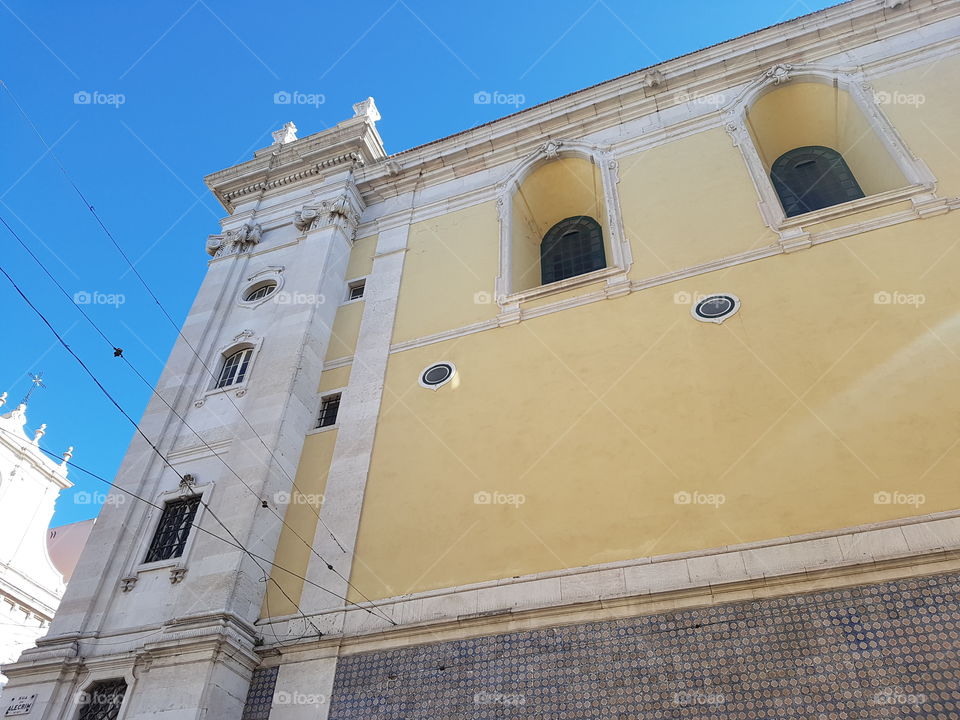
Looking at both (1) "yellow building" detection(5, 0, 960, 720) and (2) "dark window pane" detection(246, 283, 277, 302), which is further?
(2) "dark window pane" detection(246, 283, 277, 302)

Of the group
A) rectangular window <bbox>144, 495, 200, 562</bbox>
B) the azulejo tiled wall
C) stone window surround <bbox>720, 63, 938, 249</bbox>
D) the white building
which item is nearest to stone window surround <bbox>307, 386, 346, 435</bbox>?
rectangular window <bbox>144, 495, 200, 562</bbox>

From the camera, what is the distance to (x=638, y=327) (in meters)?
11.5

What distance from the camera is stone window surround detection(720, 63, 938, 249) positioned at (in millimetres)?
11250

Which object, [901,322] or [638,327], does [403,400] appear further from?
[901,322]

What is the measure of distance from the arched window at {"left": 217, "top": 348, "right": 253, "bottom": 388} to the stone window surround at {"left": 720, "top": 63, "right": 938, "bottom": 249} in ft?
29.8

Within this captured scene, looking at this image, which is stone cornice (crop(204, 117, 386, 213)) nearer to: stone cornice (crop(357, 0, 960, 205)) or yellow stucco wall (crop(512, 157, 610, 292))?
stone cornice (crop(357, 0, 960, 205))

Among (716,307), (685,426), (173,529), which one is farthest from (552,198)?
(173,529)

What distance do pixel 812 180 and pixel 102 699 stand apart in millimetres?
13552

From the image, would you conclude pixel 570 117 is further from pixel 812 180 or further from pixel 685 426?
pixel 685 426

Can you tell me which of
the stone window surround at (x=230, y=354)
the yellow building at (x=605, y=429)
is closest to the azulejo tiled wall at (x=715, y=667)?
the yellow building at (x=605, y=429)

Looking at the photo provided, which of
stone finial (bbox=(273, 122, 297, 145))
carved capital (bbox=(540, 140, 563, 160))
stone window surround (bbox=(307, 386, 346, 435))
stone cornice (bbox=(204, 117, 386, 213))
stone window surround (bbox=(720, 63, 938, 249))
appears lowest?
stone window surround (bbox=(307, 386, 346, 435))

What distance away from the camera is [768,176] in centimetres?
1344

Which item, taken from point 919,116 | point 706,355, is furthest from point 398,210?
point 919,116

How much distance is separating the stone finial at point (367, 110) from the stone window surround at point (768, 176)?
8.09 meters
